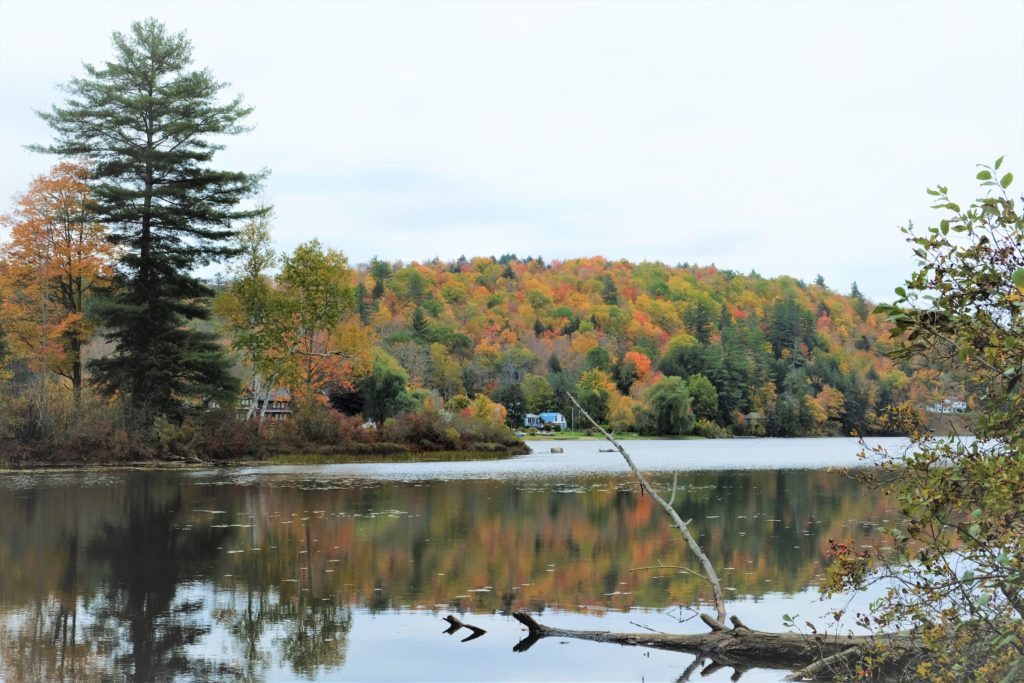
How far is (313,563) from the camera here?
14.6 meters

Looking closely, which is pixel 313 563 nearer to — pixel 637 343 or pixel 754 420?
pixel 754 420

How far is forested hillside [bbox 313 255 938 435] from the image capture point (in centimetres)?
9281

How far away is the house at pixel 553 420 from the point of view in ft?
336

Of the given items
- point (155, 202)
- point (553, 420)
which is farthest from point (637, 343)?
point (155, 202)

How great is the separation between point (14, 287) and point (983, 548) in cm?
4039

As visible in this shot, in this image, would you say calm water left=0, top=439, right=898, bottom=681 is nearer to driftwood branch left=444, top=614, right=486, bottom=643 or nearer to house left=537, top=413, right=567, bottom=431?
driftwood branch left=444, top=614, right=486, bottom=643

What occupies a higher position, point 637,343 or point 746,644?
point 637,343

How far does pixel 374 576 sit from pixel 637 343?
106652mm

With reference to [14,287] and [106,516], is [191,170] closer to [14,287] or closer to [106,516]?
[14,287]

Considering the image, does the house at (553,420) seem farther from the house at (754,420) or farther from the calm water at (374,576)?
the calm water at (374,576)

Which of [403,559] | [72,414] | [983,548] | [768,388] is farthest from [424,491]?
[768,388]

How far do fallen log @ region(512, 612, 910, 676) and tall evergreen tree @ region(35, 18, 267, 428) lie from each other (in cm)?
3258

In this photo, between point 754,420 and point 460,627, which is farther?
point 754,420

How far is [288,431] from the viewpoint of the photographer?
43.9 m
